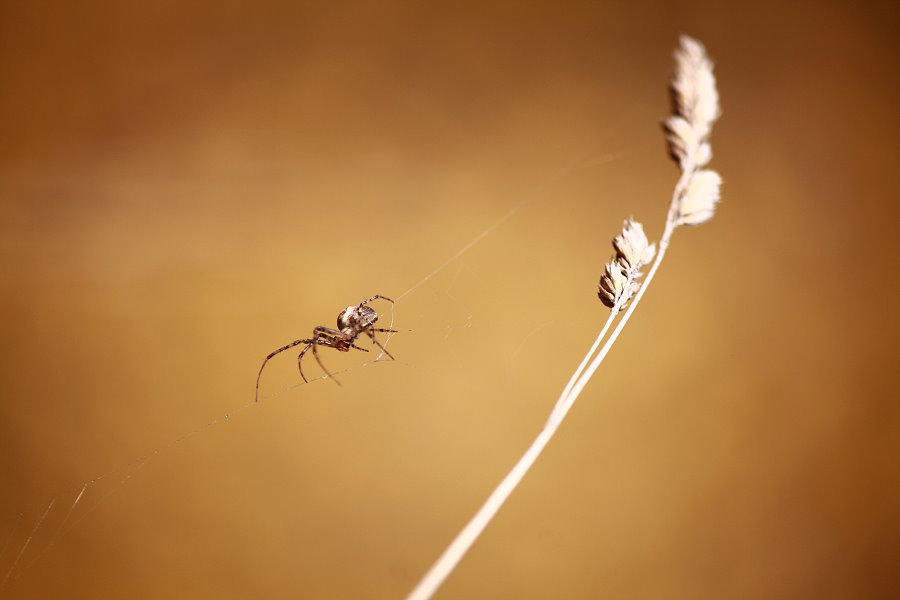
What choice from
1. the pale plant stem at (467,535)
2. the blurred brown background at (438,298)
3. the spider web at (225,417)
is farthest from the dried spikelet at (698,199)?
the blurred brown background at (438,298)

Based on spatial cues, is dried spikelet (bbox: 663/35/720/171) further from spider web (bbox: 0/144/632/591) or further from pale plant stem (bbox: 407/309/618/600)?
spider web (bbox: 0/144/632/591)

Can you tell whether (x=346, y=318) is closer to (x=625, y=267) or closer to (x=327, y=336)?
(x=327, y=336)

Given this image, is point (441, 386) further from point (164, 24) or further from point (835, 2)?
point (835, 2)

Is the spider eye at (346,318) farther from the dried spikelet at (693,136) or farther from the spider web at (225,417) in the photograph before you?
the dried spikelet at (693,136)

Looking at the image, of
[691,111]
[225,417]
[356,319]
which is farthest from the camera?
[225,417]

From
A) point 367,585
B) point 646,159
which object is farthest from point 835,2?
point 367,585

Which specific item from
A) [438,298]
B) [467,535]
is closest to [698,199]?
[467,535]

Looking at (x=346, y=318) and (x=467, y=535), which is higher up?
(x=346, y=318)
